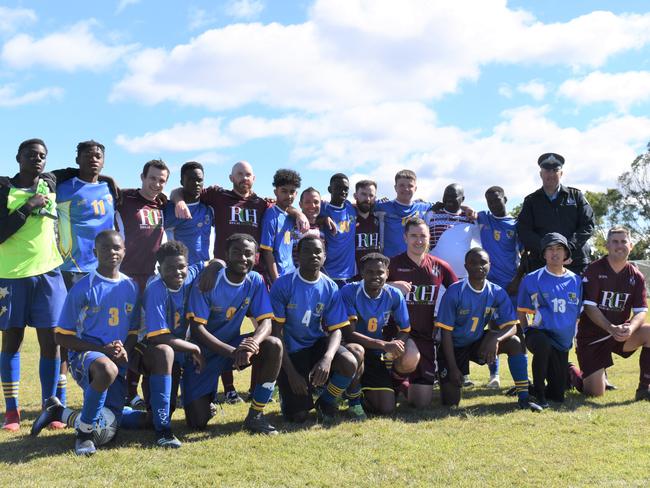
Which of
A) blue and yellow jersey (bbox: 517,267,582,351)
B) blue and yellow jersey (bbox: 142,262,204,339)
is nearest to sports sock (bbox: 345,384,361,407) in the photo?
blue and yellow jersey (bbox: 142,262,204,339)

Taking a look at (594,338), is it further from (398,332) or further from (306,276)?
(306,276)

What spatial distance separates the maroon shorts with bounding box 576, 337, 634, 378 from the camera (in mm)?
6707

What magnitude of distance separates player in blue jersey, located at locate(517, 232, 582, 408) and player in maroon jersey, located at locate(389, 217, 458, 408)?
2.77 ft

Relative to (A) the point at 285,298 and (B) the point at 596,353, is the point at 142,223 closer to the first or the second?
(A) the point at 285,298

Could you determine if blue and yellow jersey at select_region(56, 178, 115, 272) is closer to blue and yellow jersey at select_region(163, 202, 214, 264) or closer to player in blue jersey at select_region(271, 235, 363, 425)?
blue and yellow jersey at select_region(163, 202, 214, 264)

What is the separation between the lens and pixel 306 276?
5.70 metres

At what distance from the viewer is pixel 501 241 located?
25.2ft

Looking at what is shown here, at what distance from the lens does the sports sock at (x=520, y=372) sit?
236 inches

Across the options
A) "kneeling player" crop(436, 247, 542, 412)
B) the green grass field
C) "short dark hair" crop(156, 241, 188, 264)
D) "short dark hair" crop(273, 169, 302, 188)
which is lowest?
the green grass field

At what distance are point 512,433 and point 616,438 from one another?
81cm

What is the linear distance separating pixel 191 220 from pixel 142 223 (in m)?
0.55

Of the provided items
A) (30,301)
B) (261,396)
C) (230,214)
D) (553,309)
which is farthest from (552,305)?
(30,301)

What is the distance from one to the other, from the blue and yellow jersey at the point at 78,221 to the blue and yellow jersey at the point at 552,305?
4490 millimetres

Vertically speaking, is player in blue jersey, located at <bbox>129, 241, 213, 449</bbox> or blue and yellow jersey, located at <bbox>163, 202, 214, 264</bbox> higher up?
blue and yellow jersey, located at <bbox>163, 202, 214, 264</bbox>
